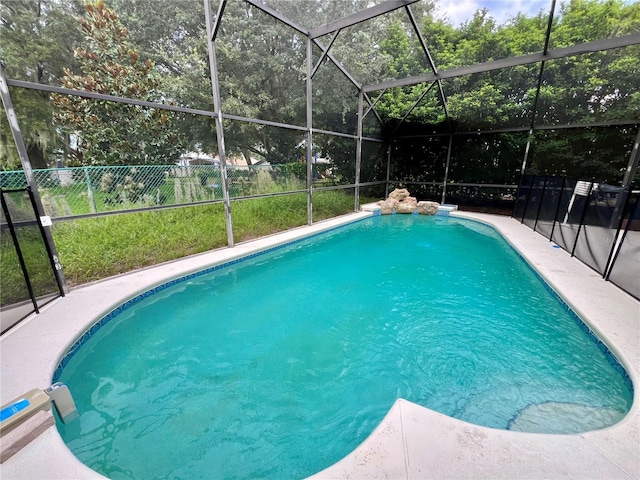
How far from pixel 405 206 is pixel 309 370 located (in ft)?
26.7

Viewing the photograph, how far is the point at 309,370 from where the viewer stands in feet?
8.68

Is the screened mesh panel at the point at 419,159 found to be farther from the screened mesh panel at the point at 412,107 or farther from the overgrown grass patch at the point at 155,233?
the overgrown grass patch at the point at 155,233

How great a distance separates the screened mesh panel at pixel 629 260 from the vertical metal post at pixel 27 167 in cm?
693

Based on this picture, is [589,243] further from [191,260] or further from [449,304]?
[191,260]

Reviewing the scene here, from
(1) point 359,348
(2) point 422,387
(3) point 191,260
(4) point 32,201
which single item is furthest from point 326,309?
(4) point 32,201

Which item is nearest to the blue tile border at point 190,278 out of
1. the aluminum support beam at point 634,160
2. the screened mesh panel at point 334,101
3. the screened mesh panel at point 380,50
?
the aluminum support beam at point 634,160

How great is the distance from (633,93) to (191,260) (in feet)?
37.5

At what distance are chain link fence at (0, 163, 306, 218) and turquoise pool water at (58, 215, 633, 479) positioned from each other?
1.76 metres

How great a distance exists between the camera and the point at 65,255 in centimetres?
413

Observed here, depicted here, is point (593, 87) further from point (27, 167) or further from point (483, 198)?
point (27, 167)

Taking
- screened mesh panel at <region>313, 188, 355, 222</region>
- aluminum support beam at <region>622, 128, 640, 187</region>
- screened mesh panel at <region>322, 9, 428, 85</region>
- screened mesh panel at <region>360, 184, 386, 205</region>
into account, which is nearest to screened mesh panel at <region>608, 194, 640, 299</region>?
aluminum support beam at <region>622, 128, 640, 187</region>

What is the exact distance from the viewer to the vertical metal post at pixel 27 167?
110 inches

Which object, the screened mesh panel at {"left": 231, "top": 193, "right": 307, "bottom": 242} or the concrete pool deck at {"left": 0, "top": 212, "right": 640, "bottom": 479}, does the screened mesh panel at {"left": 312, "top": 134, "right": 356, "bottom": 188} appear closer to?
the screened mesh panel at {"left": 231, "top": 193, "right": 307, "bottom": 242}

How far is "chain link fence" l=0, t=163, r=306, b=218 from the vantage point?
3.82 metres
